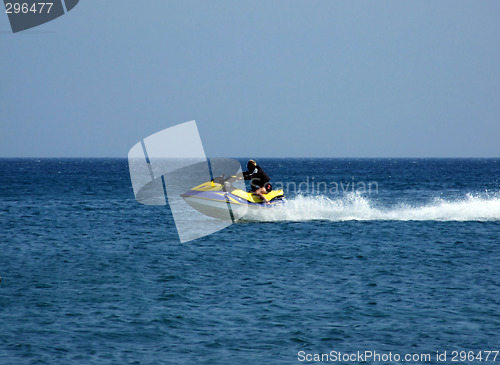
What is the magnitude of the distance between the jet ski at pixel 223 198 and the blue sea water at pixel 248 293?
0.97 metres

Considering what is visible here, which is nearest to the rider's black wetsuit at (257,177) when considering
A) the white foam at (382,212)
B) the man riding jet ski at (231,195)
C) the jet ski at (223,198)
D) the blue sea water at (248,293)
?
the man riding jet ski at (231,195)

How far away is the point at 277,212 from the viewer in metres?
24.6

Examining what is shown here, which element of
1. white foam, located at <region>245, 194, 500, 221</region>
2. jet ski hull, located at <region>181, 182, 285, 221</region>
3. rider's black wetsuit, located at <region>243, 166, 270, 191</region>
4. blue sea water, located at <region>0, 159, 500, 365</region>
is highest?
rider's black wetsuit, located at <region>243, 166, 270, 191</region>

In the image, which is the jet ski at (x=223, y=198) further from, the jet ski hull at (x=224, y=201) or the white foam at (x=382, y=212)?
the white foam at (x=382, y=212)

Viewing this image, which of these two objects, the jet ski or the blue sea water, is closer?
the blue sea water

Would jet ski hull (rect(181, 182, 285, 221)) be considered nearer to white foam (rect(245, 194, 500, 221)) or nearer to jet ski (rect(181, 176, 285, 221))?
jet ski (rect(181, 176, 285, 221))

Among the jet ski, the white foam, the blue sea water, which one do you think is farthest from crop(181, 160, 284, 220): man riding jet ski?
the white foam

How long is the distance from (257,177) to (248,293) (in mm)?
8931

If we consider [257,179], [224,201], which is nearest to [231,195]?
[224,201]

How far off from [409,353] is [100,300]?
6.96m

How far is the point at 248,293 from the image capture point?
13.7m

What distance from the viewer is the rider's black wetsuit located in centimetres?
2206

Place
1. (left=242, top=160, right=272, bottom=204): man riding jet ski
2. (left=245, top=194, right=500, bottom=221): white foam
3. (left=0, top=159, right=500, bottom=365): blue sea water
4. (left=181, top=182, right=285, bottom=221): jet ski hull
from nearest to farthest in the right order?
(left=0, top=159, right=500, bottom=365): blue sea water, (left=181, top=182, right=285, bottom=221): jet ski hull, (left=242, top=160, right=272, bottom=204): man riding jet ski, (left=245, top=194, right=500, bottom=221): white foam

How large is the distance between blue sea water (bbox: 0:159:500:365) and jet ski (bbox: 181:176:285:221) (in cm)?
97
